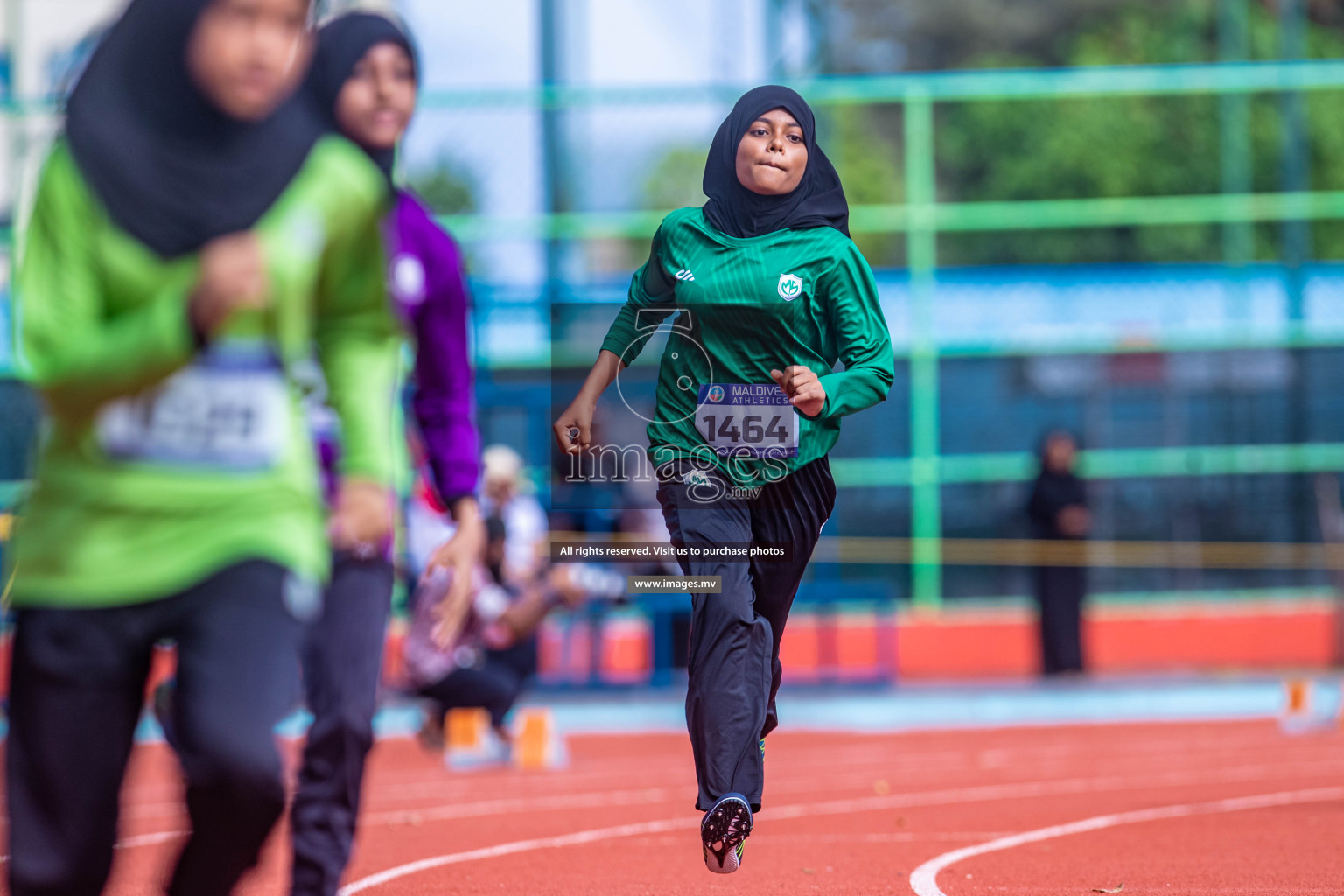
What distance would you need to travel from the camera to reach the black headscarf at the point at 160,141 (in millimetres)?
3115

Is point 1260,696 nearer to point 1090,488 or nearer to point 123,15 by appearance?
point 1090,488

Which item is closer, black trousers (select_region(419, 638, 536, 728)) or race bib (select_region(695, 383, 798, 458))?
race bib (select_region(695, 383, 798, 458))

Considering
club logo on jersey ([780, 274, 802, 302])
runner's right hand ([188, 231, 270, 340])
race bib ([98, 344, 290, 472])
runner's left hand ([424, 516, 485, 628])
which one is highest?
club logo on jersey ([780, 274, 802, 302])

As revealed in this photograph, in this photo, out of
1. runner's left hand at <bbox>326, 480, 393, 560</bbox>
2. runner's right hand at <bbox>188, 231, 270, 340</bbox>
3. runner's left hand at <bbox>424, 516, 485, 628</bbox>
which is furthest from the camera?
runner's left hand at <bbox>424, 516, 485, 628</bbox>

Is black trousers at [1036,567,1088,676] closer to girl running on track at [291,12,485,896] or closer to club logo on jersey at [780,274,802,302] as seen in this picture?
club logo on jersey at [780,274,802,302]

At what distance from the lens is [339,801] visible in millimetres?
4418

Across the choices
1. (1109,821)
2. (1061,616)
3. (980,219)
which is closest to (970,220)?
(980,219)

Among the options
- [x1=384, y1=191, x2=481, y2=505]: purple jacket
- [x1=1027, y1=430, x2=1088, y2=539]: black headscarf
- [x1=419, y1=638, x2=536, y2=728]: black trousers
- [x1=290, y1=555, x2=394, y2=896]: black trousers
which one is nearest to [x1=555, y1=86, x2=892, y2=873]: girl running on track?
[x1=384, y1=191, x2=481, y2=505]: purple jacket

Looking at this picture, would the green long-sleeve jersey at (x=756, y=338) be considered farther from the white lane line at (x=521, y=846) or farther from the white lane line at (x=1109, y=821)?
the white lane line at (x=521, y=846)

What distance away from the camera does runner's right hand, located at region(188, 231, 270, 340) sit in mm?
2926

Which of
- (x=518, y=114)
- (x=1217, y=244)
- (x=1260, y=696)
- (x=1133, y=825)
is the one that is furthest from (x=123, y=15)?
(x=1217, y=244)

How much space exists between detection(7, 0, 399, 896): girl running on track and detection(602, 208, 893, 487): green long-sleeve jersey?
196 cm

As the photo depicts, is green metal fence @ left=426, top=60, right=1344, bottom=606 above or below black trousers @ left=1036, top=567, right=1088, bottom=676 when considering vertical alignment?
above

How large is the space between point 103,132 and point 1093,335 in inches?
653
